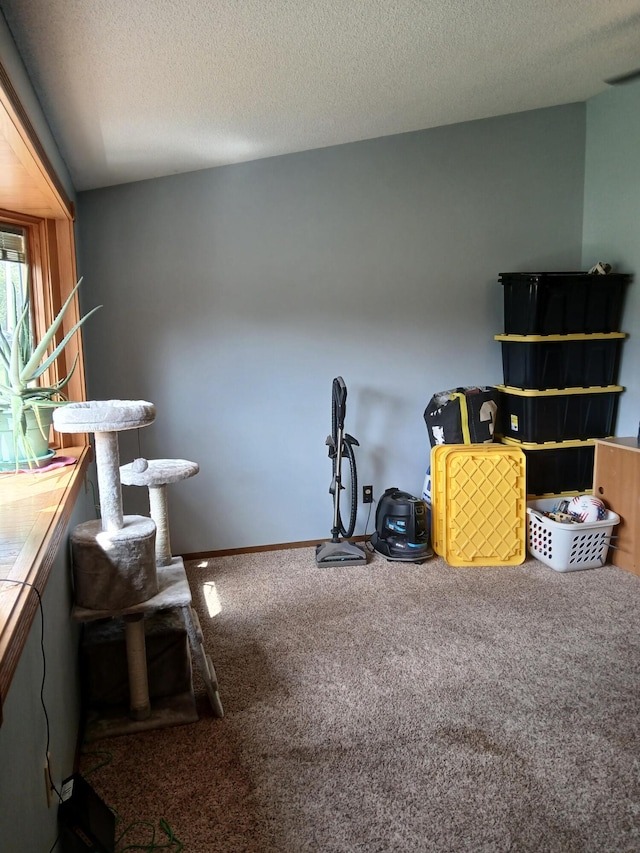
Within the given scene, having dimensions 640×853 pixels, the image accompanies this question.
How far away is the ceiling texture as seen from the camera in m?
1.88

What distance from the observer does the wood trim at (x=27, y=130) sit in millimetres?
1530

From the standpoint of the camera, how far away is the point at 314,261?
3.84 m

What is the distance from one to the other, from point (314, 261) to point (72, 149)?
1.53 m

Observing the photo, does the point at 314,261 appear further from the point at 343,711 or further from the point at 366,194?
the point at 343,711

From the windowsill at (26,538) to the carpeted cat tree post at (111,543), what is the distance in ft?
0.47

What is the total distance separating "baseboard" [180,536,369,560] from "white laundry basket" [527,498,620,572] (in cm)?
113

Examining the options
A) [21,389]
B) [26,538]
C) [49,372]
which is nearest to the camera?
[26,538]

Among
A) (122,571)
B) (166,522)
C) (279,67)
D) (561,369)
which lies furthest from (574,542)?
(279,67)

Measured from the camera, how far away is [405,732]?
2.14m

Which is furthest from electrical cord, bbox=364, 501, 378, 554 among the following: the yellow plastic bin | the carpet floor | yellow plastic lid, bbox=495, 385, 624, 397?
yellow plastic lid, bbox=495, 385, 624, 397

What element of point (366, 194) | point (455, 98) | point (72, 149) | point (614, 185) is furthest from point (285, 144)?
point (614, 185)

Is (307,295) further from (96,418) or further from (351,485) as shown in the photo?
(96,418)

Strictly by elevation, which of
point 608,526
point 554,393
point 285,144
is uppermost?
point 285,144

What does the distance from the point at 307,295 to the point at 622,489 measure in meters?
2.17
